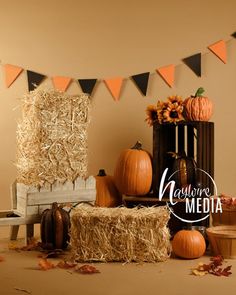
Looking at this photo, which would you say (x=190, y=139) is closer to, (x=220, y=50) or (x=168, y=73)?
(x=168, y=73)

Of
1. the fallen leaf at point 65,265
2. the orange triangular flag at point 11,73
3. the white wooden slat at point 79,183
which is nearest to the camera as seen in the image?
the fallen leaf at point 65,265

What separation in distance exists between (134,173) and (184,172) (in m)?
0.36

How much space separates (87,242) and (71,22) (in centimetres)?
208

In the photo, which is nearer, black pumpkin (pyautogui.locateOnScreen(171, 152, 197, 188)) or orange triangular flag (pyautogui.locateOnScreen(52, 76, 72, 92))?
black pumpkin (pyautogui.locateOnScreen(171, 152, 197, 188))

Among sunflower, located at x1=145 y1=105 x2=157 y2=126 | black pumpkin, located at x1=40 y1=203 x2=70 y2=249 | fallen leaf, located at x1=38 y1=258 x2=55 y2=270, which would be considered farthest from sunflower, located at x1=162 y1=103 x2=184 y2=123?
fallen leaf, located at x1=38 y1=258 x2=55 y2=270

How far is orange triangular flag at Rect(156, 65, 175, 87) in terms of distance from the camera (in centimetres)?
397

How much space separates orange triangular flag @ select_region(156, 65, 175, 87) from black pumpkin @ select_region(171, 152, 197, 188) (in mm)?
852

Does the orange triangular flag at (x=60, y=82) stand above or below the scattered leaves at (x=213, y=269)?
above

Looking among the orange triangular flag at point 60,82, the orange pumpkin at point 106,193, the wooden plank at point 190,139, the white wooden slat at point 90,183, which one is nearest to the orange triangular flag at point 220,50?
the wooden plank at point 190,139

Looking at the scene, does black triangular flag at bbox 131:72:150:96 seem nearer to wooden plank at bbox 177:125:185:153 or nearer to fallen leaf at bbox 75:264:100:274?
wooden plank at bbox 177:125:185:153

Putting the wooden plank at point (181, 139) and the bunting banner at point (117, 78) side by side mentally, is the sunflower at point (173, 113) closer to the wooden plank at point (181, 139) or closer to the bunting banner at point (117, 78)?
the wooden plank at point (181, 139)

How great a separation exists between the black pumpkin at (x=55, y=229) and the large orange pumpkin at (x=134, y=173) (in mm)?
708

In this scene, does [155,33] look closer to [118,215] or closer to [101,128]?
[101,128]

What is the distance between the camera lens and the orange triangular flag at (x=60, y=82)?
13.0 feet
